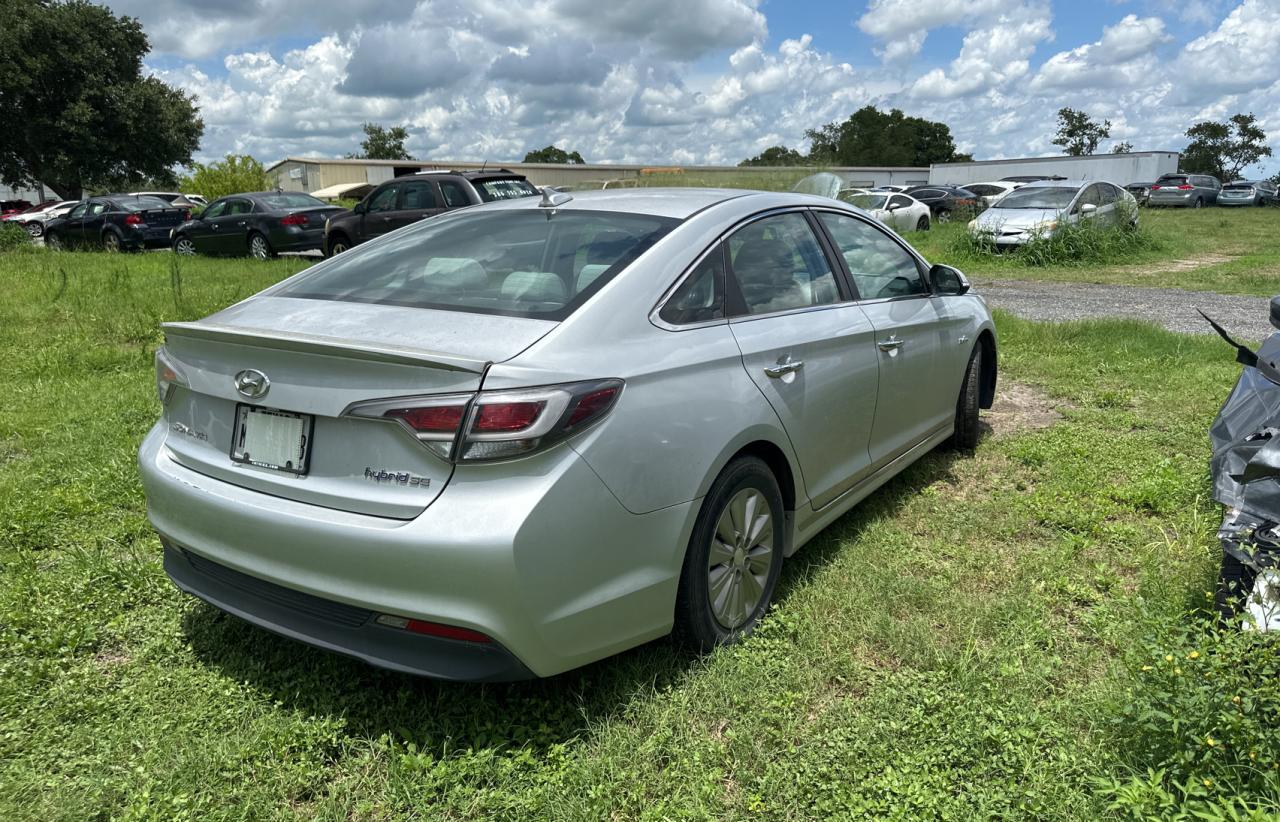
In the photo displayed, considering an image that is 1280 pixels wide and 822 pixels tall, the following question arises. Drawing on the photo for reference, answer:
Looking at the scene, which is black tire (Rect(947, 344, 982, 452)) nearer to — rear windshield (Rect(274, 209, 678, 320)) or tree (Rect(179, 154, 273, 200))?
rear windshield (Rect(274, 209, 678, 320))

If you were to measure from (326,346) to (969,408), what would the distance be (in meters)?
3.79

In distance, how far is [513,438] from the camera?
84.8 inches

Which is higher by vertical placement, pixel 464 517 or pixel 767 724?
pixel 464 517

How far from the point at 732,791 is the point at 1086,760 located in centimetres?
96

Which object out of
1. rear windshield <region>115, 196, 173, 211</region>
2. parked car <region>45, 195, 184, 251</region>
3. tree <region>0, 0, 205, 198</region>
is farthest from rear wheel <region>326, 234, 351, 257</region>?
tree <region>0, 0, 205, 198</region>

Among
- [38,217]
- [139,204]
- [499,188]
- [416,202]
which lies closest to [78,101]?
[38,217]

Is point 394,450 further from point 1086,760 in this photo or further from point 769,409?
point 1086,760

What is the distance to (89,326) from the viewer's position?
27.4 feet

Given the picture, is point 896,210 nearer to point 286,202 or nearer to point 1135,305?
point 1135,305

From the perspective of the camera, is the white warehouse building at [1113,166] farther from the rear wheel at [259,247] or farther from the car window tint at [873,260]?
the car window tint at [873,260]

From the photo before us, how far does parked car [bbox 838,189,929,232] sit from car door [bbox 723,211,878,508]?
18885 mm

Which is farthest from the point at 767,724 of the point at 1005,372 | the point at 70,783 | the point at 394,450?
the point at 1005,372

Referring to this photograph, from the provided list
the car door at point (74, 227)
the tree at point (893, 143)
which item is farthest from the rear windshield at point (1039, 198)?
the tree at point (893, 143)

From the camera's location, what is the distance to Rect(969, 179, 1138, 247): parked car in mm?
15547
